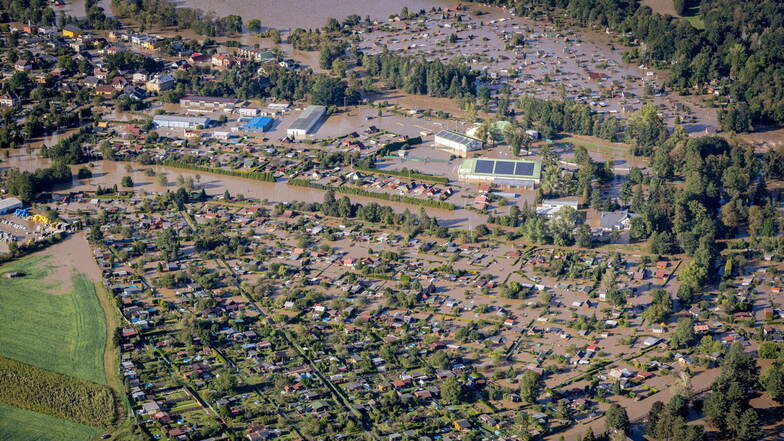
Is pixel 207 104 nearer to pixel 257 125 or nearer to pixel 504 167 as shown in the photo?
pixel 257 125

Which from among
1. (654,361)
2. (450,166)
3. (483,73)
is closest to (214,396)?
(654,361)

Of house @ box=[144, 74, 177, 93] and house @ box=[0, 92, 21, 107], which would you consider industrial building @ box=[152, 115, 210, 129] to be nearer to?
house @ box=[144, 74, 177, 93]

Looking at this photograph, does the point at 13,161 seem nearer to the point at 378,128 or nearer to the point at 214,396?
the point at 378,128

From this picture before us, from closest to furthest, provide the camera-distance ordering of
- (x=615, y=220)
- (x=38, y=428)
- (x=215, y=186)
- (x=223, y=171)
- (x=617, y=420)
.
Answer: (x=617, y=420) → (x=38, y=428) → (x=615, y=220) → (x=215, y=186) → (x=223, y=171)

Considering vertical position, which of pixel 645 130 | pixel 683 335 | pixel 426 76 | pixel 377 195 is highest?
pixel 426 76

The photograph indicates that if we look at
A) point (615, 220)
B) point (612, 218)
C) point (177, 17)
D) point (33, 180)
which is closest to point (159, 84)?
point (177, 17)
